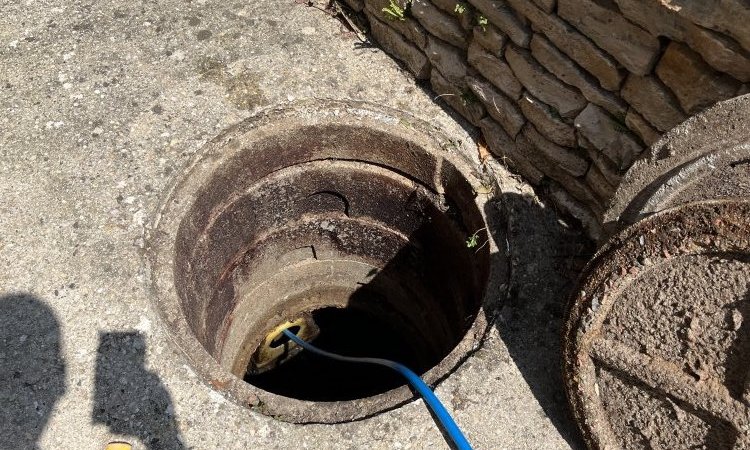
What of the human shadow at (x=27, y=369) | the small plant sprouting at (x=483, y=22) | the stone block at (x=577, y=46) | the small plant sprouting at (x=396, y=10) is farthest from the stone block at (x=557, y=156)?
the human shadow at (x=27, y=369)

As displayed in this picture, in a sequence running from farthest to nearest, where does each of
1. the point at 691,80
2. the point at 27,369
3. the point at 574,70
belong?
the point at 574,70
the point at 27,369
the point at 691,80

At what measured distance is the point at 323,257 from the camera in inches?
164

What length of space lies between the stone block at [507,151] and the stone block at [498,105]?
0.04 metres

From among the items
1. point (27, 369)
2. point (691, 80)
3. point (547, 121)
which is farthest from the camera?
point (547, 121)

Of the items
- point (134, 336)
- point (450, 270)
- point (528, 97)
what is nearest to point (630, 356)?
point (528, 97)

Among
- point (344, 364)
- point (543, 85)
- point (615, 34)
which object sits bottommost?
point (344, 364)

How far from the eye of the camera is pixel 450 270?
11.5 feet

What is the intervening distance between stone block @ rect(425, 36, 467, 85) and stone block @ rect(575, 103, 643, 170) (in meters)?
0.69

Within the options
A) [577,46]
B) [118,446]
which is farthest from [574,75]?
[118,446]

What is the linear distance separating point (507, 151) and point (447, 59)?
0.55 meters

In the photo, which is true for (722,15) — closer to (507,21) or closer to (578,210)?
(507,21)

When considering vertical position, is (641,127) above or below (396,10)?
below

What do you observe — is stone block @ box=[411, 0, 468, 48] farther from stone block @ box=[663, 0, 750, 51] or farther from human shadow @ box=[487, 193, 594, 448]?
stone block @ box=[663, 0, 750, 51]

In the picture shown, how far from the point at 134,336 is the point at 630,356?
1887 millimetres
